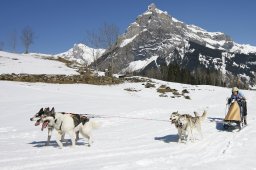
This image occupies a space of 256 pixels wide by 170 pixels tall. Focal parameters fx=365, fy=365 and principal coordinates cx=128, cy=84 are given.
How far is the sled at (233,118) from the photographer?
15555mm

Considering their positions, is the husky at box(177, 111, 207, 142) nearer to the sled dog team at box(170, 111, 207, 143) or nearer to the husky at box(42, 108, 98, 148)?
the sled dog team at box(170, 111, 207, 143)

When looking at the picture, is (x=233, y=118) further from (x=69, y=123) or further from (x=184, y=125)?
(x=69, y=123)

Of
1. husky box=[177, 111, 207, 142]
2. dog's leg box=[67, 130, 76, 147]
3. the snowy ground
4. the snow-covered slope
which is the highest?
the snow-covered slope

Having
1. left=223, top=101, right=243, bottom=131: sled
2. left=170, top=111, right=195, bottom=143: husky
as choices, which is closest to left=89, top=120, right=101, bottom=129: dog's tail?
left=170, top=111, right=195, bottom=143: husky

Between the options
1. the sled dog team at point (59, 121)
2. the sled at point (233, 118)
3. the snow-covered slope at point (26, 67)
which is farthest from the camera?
the snow-covered slope at point (26, 67)

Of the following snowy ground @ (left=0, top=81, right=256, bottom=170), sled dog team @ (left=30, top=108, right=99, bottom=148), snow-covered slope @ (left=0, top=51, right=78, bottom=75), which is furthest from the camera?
snow-covered slope @ (left=0, top=51, right=78, bottom=75)

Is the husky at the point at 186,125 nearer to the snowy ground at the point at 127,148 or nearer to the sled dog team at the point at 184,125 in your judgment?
the sled dog team at the point at 184,125

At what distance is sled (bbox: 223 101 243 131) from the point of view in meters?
15.6

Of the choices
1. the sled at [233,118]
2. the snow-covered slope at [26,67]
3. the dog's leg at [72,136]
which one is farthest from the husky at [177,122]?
the snow-covered slope at [26,67]

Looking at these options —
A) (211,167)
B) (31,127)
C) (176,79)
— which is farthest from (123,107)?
(176,79)

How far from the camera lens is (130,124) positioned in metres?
18.6

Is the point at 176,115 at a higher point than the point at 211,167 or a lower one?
higher

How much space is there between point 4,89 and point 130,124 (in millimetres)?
16019

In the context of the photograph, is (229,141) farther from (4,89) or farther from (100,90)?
(100,90)
